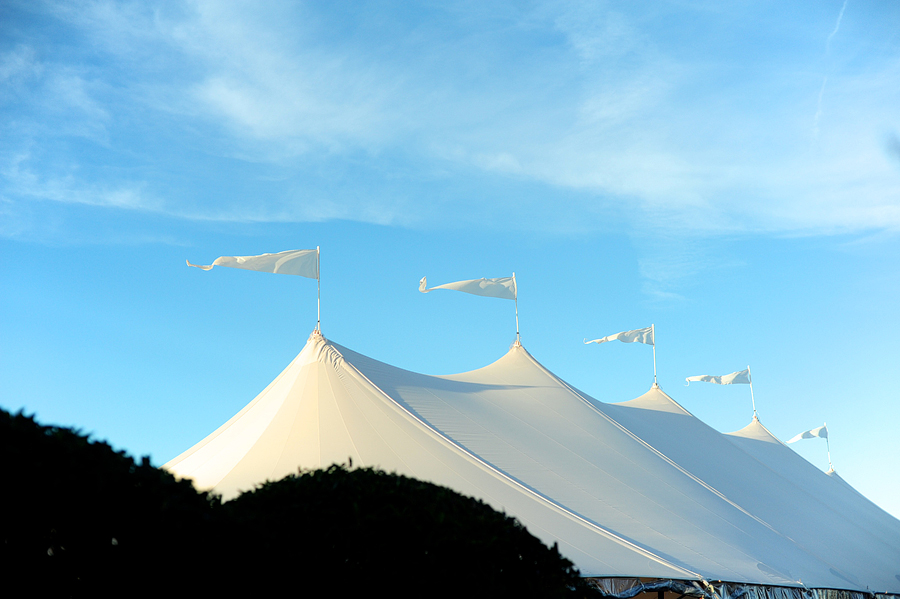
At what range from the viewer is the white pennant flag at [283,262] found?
10.1 m

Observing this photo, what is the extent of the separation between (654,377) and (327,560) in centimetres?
1365

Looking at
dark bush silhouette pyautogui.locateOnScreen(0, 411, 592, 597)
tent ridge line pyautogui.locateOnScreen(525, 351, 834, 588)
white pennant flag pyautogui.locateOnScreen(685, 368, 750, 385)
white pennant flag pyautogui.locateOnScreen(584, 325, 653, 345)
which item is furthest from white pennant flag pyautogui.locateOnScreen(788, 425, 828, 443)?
dark bush silhouette pyautogui.locateOnScreen(0, 411, 592, 597)

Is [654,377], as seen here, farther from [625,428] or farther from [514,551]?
[514,551]

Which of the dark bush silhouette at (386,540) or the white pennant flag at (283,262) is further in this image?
the white pennant flag at (283,262)

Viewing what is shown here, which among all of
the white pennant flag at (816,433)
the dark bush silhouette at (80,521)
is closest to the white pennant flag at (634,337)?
the white pennant flag at (816,433)

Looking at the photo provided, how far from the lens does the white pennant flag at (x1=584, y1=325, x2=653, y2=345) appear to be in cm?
1560

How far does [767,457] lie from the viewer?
48.8 feet

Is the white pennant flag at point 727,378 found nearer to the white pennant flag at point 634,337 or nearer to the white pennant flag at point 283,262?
the white pennant flag at point 634,337

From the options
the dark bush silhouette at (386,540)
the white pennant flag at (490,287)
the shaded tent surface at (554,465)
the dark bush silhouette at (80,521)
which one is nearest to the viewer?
the dark bush silhouette at (80,521)

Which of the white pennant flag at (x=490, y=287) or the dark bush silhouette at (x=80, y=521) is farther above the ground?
the white pennant flag at (x=490, y=287)

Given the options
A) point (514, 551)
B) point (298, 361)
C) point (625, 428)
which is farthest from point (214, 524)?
point (625, 428)

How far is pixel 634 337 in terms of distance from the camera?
15.7 m

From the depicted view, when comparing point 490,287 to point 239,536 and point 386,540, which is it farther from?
point 239,536

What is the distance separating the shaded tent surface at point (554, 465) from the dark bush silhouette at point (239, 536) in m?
4.64
